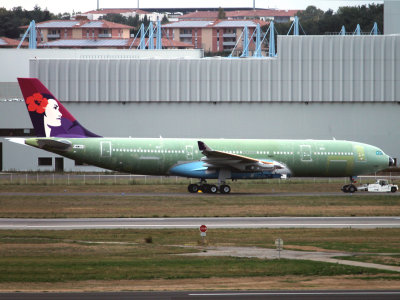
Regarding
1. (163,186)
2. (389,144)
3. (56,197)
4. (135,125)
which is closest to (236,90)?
(135,125)

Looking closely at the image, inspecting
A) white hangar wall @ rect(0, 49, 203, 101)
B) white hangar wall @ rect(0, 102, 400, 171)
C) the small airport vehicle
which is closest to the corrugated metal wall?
white hangar wall @ rect(0, 102, 400, 171)

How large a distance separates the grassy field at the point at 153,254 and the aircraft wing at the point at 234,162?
17.5m

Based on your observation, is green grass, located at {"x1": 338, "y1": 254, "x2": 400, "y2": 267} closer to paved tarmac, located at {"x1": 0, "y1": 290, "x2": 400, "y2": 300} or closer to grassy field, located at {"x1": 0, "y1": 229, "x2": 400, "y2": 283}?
grassy field, located at {"x1": 0, "y1": 229, "x2": 400, "y2": 283}

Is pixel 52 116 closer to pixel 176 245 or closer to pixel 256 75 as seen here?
pixel 176 245

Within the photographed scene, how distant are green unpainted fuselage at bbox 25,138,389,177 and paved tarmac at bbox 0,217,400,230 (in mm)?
14720

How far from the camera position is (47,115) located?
181 feet

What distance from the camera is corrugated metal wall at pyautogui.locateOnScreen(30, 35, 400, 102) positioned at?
252 feet

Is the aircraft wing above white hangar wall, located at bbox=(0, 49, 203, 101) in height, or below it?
below

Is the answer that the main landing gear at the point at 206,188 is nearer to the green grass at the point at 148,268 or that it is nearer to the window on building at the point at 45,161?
the window on building at the point at 45,161

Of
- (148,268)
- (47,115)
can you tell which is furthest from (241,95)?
(148,268)

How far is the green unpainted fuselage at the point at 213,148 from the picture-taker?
2133 inches

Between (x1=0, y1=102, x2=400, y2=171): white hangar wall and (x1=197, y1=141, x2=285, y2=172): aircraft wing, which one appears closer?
(x1=197, y1=141, x2=285, y2=172): aircraft wing

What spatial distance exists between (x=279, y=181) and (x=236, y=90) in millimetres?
16165

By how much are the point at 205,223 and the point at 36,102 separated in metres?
22.4
